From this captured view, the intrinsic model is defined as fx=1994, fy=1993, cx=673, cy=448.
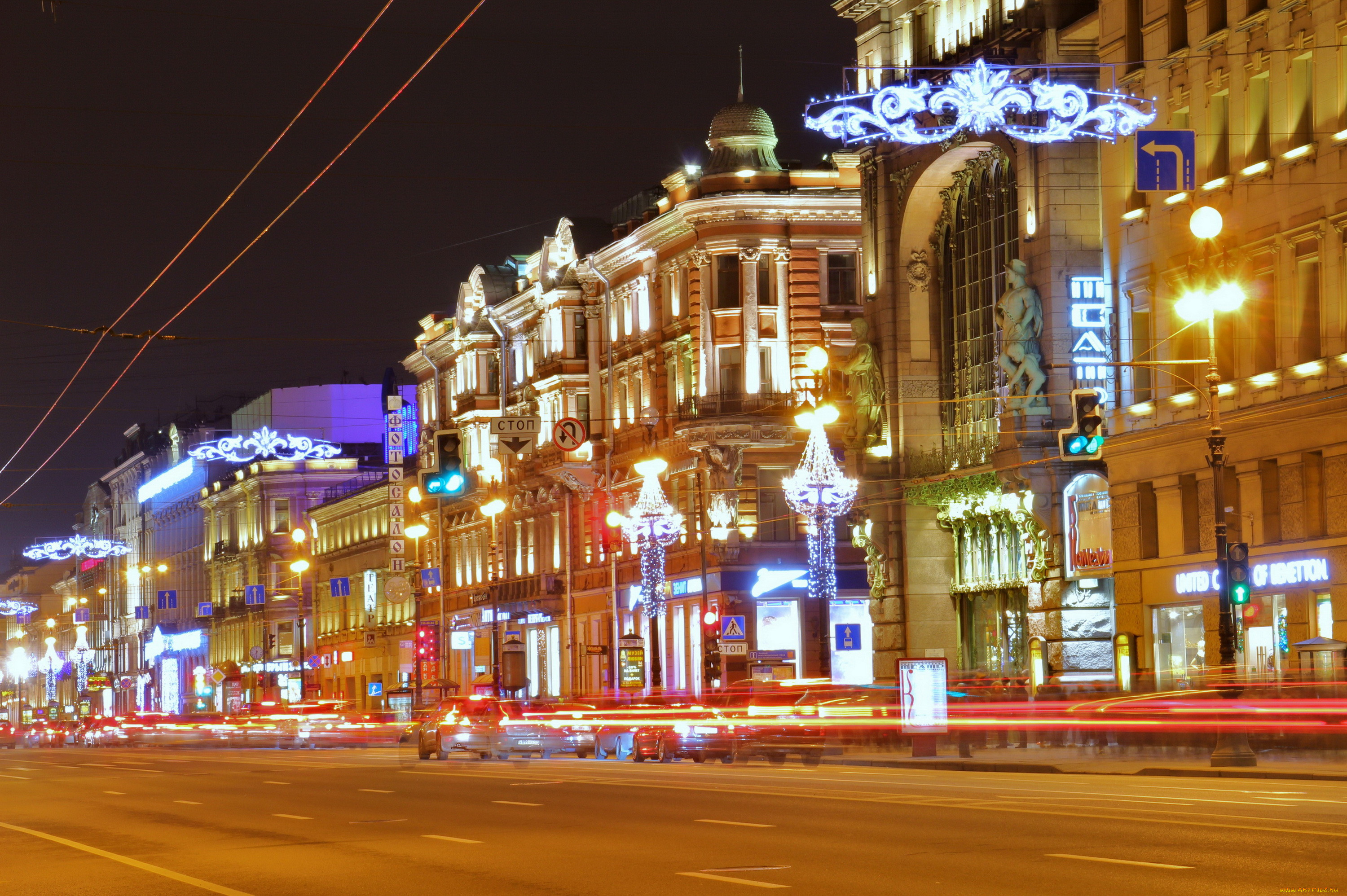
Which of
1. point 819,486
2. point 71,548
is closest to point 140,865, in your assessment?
point 819,486

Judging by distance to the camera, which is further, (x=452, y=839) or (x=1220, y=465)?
(x=1220, y=465)

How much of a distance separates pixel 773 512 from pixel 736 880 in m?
52.6

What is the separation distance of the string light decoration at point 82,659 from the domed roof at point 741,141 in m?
113

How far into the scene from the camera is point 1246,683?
128 feet

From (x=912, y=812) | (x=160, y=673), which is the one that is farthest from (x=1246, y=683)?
(x=160, y=673)

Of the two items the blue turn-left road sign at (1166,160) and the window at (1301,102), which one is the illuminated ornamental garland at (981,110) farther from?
the window at (1301,102)

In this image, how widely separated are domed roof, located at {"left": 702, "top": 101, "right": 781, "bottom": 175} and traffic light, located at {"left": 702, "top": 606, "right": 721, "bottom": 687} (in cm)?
1529

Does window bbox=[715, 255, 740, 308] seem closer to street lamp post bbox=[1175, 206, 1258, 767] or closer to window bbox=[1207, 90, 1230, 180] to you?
window bbox=[1207, 90, 1230, 180]

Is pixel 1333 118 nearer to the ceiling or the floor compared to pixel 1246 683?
nearer to the ceiling

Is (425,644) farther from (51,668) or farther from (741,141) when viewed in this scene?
(51,668)

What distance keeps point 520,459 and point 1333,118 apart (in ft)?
160

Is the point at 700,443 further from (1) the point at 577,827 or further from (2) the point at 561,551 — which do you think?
(1) the point at 577,827

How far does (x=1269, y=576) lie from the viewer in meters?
40.9

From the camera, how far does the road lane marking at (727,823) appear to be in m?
21.2
